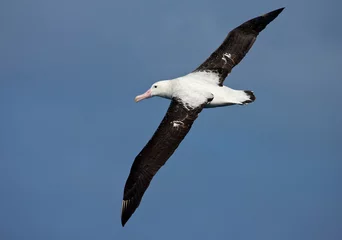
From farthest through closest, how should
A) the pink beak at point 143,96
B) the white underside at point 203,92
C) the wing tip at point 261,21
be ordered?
the wing tip at point 261,21 < the pink beak at point 143,96 < the white underside at point 203,92

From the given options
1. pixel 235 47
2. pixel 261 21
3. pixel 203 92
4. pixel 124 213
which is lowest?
pixel 124 213

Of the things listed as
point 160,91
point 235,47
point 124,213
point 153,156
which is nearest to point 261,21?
point 235,47

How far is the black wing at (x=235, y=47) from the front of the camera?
26938mm

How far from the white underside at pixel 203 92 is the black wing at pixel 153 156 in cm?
46

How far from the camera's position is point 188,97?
1000 inches

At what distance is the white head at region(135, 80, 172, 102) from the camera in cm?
2608

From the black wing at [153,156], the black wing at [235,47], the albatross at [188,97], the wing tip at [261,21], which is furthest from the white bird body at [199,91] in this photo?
the wing tip at [261,21]

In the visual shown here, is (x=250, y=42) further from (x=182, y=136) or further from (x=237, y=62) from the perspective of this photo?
(x=182, y=136)

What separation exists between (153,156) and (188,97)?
1881 millimetres

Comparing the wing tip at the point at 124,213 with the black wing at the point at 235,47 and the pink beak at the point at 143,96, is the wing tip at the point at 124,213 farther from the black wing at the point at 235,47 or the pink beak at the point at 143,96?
the black wing at the point at 235,47

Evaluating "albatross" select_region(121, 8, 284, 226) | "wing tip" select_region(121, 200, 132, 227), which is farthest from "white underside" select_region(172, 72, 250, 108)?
"wing tip" select_region(121, 200, 132, 227)

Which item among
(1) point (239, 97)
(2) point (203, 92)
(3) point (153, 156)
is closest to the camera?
(3) point (153, 156)

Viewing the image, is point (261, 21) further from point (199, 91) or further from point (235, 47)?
point (199, 91)

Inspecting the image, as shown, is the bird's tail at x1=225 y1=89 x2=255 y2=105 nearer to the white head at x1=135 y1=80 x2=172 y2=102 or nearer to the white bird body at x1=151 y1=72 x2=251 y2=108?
the white bird body at x1=151 y1=72 x2=251 y2=108
